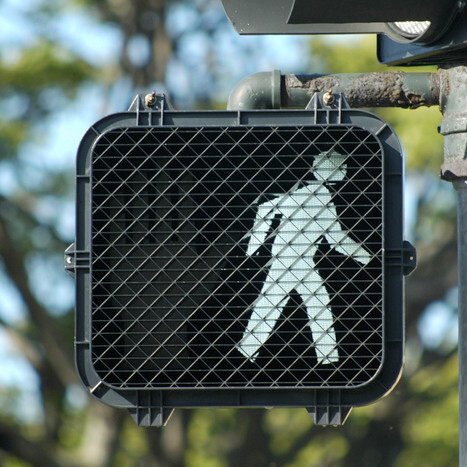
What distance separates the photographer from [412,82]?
2.09 m

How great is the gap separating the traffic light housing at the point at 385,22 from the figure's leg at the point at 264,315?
0.56m

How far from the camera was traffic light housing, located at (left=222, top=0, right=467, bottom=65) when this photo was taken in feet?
5.52

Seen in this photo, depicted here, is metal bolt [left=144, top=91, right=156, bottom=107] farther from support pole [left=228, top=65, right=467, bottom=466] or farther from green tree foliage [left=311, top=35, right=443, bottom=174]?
green tree foliage [left=311, top=35, right=443, bottom=174]

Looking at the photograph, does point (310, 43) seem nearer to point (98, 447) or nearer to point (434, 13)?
point (98, 447)

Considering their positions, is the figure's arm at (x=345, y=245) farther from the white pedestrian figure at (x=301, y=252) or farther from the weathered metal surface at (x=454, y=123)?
the weathered metal surface at (x=454, y=123)

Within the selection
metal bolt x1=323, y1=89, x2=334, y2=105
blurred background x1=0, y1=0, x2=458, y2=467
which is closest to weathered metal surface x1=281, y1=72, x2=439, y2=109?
metal bolt x1=323, y1=89, x2=334, y2=105

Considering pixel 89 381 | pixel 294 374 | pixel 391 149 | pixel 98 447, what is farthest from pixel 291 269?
pixel 98 447

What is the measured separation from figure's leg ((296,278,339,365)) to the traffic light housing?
0.55 metres

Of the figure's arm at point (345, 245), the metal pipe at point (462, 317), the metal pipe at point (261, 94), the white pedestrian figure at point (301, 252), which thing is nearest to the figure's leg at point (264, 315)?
the white pedestrian figure at point (301, 252)

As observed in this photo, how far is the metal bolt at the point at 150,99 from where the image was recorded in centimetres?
193

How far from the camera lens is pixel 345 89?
2.11m

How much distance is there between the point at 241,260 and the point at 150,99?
1.40 feet

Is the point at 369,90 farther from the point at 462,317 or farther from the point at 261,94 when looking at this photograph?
the point at 462,317

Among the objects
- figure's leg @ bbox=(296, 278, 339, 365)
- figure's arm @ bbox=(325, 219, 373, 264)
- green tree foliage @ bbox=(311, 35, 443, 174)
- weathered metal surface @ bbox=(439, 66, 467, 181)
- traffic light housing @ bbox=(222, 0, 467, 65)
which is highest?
green tree foliage @ bbox=(311, 35, 443, 174)
